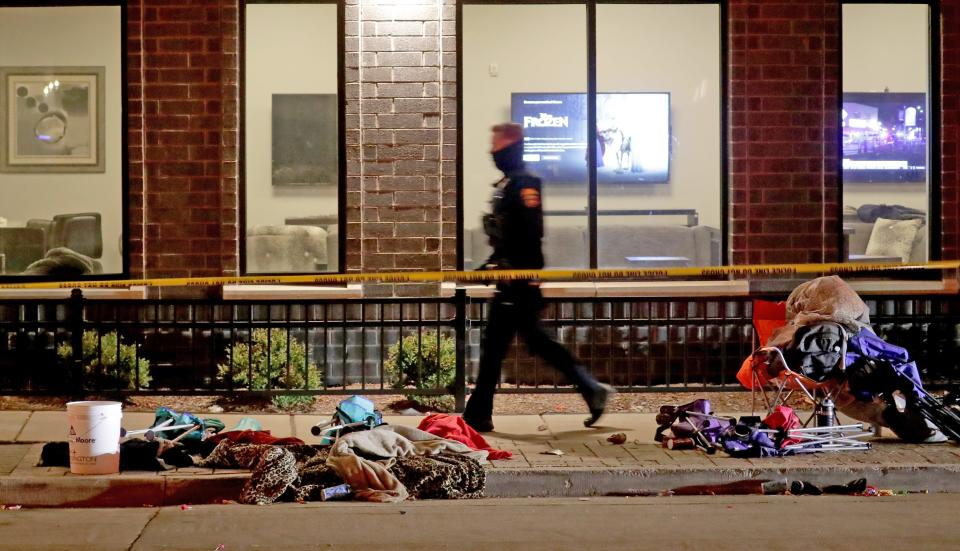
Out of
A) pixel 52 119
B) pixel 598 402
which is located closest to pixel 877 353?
pixel 598 402

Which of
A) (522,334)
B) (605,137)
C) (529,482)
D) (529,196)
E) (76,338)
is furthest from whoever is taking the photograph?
(605,137)

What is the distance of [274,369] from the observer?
1061 centimetres

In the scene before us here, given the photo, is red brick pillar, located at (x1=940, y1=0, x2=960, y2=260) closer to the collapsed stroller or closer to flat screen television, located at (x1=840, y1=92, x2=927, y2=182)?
flat screen television, located at (x1=840, y1=92, x2=927, y2=182)

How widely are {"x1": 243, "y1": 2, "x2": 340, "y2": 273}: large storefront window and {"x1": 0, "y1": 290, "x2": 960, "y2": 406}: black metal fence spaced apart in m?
1.43

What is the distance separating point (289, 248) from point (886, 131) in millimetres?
6137

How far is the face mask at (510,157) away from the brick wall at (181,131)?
13.1 ft

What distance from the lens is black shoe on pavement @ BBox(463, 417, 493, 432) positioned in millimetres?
9273

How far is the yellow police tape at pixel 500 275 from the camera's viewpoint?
9945 mm

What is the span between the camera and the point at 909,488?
7.90m

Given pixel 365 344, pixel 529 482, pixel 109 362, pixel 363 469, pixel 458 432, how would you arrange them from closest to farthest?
pixel 363 469
pixel 529 482
pixel 458 432
pixel 365 344
pixel 109 362

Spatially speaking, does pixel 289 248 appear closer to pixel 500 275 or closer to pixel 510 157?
pixel 500 275

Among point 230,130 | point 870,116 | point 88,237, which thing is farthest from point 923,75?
point 88,237

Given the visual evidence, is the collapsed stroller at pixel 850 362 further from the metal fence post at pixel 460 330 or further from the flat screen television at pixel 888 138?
the flat screen television at pixel 888 138

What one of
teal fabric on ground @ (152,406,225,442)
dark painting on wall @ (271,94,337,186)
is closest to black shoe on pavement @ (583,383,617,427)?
teal fabric on ground @ (152,406,225,442)
